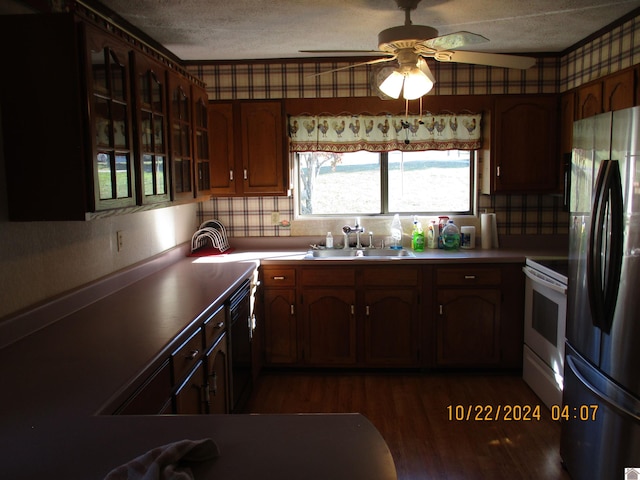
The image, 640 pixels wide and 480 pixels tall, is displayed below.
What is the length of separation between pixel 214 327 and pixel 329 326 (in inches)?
55.2

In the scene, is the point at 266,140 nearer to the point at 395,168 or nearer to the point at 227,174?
the point at 227,174

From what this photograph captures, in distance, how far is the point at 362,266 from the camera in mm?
3838

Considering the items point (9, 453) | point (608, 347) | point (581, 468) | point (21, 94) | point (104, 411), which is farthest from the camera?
point (581, 468)

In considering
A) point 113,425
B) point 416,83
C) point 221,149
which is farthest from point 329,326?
point 113,425

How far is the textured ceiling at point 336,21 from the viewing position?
2848 millimetres

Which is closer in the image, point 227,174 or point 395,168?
point 227,174

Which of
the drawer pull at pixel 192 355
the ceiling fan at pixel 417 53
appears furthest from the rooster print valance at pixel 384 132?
the drawer pull at pixel 192 355

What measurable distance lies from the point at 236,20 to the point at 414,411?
2.51 metres

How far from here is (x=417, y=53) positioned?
100 inches

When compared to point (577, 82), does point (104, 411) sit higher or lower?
lower

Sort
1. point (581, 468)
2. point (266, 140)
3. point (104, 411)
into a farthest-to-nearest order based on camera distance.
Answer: point (266, 140)
point (581, 468)
point (104, 411)

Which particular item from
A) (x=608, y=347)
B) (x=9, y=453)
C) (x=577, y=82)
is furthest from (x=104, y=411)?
(x=577, y=82)

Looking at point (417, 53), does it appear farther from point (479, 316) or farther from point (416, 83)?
point (479, 316)

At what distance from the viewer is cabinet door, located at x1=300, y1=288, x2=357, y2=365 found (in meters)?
3.88
